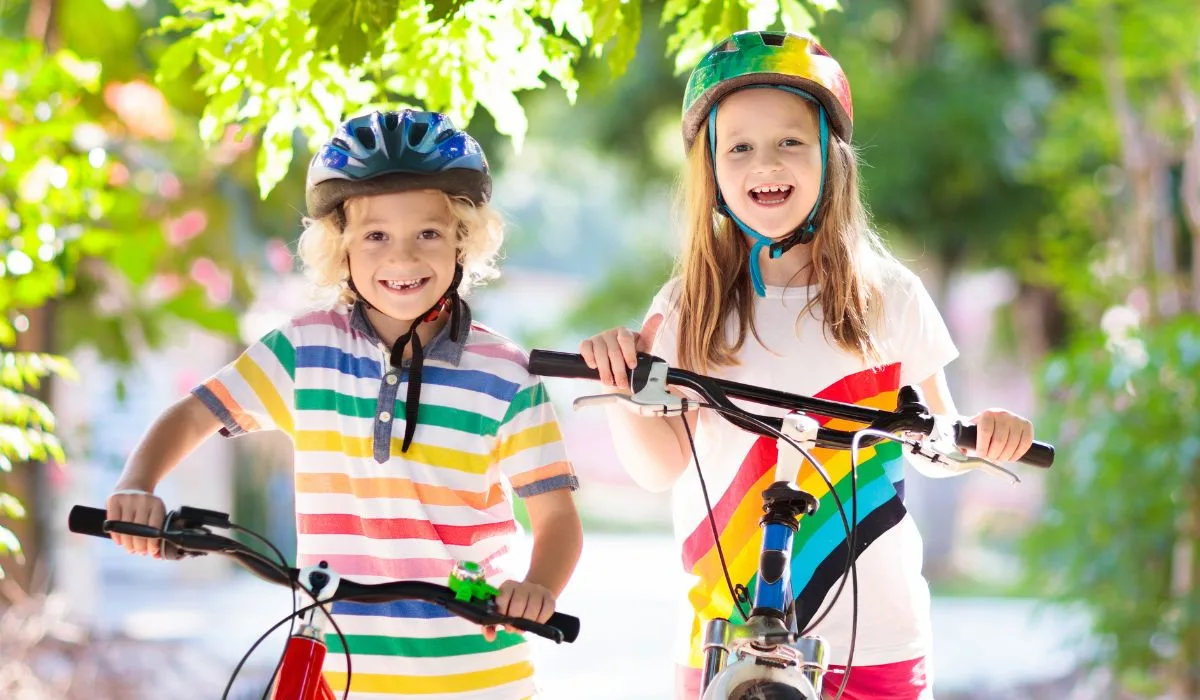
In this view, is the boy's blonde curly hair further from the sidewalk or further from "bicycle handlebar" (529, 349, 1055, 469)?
the sidewalk

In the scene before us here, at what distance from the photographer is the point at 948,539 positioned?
1595cm

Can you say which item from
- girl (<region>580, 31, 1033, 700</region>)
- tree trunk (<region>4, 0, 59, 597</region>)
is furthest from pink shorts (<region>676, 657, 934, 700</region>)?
tree trunk (<region>4, 0, 59, 597</region>)

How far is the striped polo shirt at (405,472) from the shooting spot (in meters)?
2.89

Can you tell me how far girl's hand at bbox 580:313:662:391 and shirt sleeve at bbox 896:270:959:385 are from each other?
2.45ft

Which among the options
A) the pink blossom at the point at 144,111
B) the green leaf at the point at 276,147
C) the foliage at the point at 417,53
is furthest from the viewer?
the pink blossom at the point at 144,111

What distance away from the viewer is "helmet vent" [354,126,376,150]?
2990 mm

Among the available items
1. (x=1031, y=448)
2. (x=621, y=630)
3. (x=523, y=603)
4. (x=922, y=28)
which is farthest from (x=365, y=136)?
(x=922, y=28)

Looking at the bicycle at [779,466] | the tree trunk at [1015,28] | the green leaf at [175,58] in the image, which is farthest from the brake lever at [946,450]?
the tree trunk at [1015,28]

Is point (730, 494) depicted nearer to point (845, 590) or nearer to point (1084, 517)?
point (845, 590)

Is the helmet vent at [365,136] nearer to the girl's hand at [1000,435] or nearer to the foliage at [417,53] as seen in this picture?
the foliage at [417,53]

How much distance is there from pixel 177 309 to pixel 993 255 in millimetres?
8327

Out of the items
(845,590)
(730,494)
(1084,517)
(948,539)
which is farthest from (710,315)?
(948,539)

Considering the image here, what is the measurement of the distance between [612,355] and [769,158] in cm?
66

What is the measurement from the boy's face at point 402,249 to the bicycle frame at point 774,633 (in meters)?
0.88
